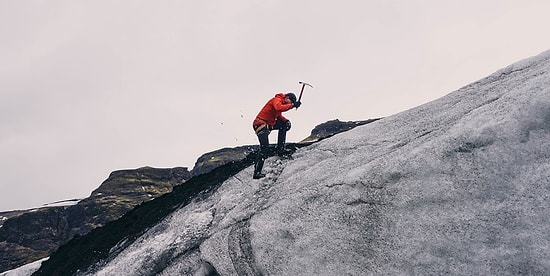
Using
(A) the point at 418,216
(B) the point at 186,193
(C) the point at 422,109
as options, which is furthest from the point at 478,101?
(B) the point at 186,193

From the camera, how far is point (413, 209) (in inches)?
504

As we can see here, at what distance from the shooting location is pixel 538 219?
11.4m

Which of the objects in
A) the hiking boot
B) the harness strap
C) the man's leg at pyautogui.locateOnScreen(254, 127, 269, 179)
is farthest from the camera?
the harness strap

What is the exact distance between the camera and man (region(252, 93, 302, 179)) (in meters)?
18.8

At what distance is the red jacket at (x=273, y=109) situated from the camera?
18641 millimetres

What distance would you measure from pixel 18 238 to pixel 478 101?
102012 millimetres

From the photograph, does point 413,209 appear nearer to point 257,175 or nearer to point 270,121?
point 257,175

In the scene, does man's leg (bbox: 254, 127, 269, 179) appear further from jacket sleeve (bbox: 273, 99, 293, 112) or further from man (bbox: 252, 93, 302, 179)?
jacket sleeve (bbox: 273, 99, 293, 112)

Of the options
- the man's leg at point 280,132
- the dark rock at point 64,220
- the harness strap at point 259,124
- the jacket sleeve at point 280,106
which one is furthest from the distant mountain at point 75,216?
the jacket sleeve at point 280,106

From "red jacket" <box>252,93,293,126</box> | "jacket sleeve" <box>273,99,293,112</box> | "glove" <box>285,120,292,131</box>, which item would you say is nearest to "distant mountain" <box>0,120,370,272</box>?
"glove" <box>285,120,292,131</box>

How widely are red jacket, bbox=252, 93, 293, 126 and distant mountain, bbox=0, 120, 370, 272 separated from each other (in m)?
67.3

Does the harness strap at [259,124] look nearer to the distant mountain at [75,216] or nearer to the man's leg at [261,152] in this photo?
the man's leg at [261,152]

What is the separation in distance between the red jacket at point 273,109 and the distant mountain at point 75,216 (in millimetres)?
67309

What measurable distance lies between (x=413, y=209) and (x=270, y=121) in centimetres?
823
